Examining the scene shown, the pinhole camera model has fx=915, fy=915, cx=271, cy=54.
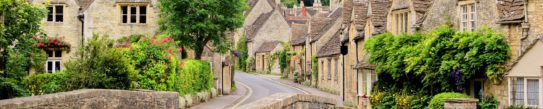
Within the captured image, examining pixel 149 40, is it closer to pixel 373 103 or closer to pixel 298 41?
pixel 373 103

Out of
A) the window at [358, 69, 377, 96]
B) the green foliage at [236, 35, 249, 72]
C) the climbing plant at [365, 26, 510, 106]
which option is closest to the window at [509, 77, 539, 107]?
the climbing plant at [365, 26, 510, 106]

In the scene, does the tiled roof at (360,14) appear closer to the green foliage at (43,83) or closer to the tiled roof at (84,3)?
the green foliage at (43,83)

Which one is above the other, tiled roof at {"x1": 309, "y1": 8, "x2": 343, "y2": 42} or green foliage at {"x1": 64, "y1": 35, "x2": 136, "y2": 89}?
tiled roof at {"x1": 309, "y1": 8, "x2": 343, "y2": 42}

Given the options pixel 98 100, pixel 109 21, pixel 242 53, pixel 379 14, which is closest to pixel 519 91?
pixel 98 100

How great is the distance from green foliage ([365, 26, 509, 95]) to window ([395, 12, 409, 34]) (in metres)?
0.93

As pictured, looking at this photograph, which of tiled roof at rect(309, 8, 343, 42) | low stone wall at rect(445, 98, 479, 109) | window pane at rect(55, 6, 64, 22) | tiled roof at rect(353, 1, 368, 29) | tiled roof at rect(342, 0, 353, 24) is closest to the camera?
low stone wall at rect(445, 98, 479, 109)

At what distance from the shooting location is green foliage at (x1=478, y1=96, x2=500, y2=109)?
1018 inches

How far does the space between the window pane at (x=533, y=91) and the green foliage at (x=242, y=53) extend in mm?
67564

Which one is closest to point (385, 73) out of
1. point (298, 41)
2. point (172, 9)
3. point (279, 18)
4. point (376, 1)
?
point (376, 1)

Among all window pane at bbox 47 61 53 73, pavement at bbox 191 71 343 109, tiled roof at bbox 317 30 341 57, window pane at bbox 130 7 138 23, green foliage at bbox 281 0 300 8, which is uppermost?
green foliage at bbox 281 0 300 8

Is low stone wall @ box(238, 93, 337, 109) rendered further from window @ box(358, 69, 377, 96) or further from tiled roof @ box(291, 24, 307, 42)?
tiled roof @ box(291, 24, 307, 42)

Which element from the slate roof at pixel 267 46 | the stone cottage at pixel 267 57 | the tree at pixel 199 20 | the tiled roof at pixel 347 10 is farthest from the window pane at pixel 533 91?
the slate roof at pixel 267 46

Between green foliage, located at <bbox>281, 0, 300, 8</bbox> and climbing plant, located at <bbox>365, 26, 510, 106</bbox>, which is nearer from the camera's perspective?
climbing plant, located at <bbox>365, 26, 510, 106</bbox>

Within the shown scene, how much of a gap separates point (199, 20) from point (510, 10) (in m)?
23.0
